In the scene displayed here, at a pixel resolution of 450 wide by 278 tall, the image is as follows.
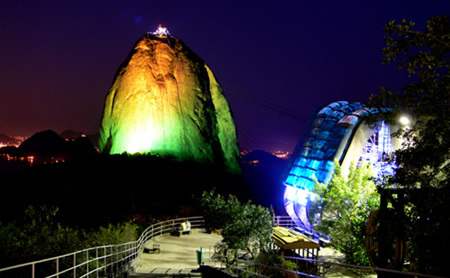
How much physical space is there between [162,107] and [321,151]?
29520mm

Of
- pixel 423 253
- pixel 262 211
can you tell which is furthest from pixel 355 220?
pixel 423 253

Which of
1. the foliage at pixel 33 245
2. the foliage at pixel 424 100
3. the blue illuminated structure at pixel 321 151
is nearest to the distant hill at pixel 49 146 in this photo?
the blue illuminated structure at pixel 321 151

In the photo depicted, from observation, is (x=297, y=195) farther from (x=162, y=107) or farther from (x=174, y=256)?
(x=162, y=107)

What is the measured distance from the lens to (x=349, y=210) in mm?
17797

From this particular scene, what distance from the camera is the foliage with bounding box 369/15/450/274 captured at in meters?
5.54

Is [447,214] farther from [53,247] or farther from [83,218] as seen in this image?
[83,218]

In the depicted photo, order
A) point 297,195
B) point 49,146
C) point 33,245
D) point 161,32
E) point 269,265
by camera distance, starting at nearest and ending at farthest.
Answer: point 33,245, point 269,265, point 297,195, point 161,32, point 49,146

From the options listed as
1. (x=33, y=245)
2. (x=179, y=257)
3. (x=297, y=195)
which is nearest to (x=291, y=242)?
(x=179, y=257)

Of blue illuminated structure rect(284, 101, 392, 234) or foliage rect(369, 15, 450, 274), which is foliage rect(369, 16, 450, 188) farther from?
blue illuminated structure rect(284, 101, 392, 234)

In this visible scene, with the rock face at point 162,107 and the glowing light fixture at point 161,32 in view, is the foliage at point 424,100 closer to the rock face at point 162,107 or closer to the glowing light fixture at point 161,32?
the rock face at point 162,107

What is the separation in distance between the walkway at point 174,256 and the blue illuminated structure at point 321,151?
8.86 m

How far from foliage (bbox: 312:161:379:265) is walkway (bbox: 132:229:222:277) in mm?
6472

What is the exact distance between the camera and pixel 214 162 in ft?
176

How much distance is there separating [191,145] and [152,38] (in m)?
18.9
